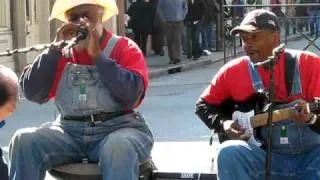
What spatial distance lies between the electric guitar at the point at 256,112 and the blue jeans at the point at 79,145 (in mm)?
490

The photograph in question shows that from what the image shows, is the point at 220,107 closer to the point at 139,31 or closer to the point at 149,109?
the point at 149,109

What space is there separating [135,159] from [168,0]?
46.1ft

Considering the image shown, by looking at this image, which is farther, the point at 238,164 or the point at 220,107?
the point at 220,107

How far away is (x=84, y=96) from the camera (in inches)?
193

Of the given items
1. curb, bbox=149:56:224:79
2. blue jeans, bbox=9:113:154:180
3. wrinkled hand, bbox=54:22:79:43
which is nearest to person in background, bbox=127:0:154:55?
curb, bbox=149:56:224:79

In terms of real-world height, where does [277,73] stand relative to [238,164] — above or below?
above

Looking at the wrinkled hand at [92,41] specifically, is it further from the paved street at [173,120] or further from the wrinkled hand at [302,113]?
the paved street at [173,120]

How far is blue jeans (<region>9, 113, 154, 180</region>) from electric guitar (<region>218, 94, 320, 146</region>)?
0.49 metres

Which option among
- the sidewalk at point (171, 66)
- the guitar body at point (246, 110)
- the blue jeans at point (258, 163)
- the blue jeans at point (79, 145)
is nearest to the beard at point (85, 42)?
the blue jeans at point (79, 145)

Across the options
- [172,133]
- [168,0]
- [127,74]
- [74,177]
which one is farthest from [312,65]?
[168,0]

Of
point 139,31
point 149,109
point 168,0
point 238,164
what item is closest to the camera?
point 238,164

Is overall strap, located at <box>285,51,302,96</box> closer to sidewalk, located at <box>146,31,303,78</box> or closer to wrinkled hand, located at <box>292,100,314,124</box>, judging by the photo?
wrinkled hand, located at <box>292,100,314,124</box>

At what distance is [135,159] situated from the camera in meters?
4.65

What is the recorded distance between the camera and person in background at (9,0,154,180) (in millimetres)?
4758
